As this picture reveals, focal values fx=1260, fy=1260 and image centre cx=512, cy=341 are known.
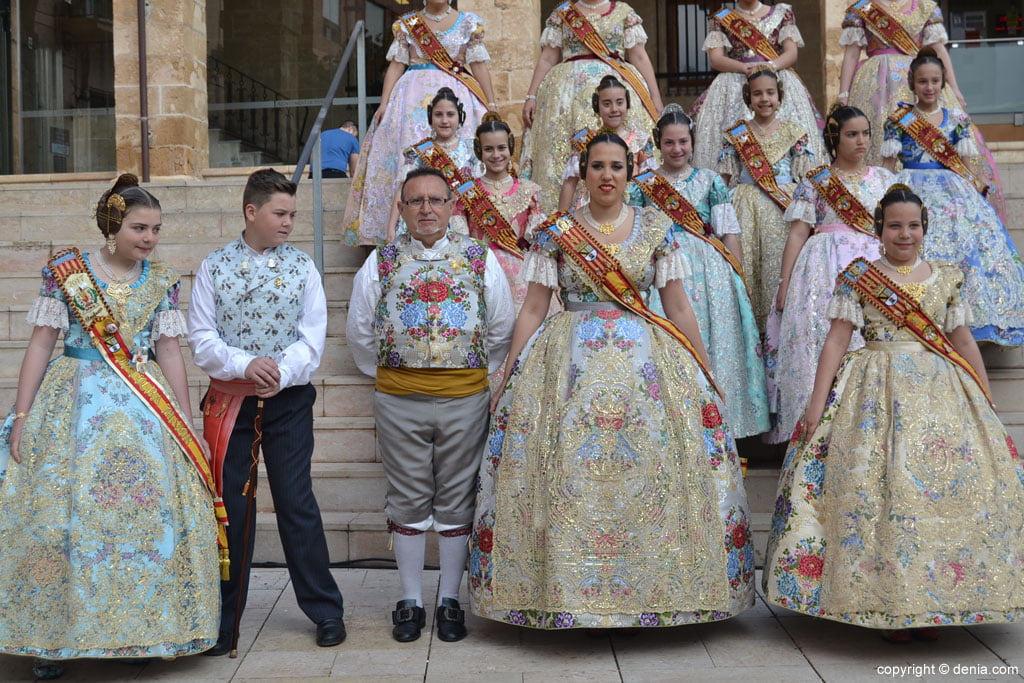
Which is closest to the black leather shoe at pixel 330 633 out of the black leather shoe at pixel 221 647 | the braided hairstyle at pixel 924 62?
the black leather shoe at pixel 221 647

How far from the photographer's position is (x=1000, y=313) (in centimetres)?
630

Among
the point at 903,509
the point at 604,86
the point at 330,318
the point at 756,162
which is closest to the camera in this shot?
the point at 903,509

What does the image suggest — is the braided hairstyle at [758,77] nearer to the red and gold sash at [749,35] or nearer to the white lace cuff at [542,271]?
the red and gold sash at [749,35]

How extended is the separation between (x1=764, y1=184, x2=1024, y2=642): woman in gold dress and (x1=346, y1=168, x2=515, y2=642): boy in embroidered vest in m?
1.16

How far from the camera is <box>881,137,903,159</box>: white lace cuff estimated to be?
6.89 meters

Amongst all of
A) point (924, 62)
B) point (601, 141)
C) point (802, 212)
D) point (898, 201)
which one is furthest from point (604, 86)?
point (898, 201)

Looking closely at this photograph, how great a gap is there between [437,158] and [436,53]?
3.51ft

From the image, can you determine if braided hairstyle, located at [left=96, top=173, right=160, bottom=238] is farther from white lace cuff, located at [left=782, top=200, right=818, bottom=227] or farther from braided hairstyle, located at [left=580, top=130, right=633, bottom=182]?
white lace cuff, located at [left=782, top=200, right=818, bottom=227]

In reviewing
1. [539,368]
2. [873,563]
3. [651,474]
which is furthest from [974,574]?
[539,368]

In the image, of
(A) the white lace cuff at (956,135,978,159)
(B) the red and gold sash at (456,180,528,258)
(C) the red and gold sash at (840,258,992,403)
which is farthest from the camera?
(A) the white lace cuff at (956,135,978,159)

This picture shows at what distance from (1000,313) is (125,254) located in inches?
167

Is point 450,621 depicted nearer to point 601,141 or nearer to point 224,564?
point 224,564

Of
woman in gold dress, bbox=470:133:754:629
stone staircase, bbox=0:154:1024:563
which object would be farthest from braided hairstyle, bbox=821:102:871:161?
woman in gold dress, bbox=470:133:754:629

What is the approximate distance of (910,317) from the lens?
4.54 m
